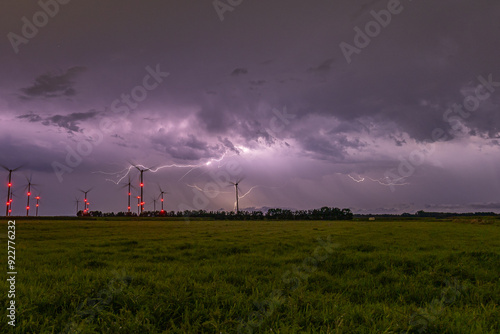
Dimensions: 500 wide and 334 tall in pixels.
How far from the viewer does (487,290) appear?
7.77m

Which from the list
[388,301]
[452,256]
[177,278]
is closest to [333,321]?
[388,301]

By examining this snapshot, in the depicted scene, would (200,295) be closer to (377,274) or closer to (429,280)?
(377,274)

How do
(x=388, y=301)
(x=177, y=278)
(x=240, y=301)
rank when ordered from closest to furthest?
(x=240, y=301)
(x=388, y=301)
(x=177, y=278)

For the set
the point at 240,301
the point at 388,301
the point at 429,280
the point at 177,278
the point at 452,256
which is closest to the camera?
the point at 240,301

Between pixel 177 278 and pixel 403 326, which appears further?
pixel 177 278

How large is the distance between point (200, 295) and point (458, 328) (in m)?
4.79

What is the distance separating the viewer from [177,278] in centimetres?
771

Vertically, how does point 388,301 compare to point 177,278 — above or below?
below

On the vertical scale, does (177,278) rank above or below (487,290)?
above

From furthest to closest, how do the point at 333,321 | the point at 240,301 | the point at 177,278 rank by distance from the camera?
the point at 177,278 → the point at 240,301 → the point at 333,321

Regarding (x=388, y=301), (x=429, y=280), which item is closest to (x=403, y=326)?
(x=388, y=301)

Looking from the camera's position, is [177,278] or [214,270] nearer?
[177,278]

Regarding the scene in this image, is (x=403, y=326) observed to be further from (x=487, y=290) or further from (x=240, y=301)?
(x=487, y=290)

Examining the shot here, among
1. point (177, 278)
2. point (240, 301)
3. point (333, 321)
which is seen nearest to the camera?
point (333, 321)
